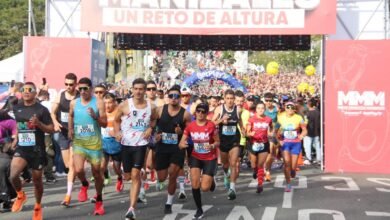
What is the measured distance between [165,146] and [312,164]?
902 cm

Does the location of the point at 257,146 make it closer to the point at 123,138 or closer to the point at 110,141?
the point at 110,141

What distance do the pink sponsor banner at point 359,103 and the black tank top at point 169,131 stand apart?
22.7ft

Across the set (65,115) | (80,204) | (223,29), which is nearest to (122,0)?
(223,29)

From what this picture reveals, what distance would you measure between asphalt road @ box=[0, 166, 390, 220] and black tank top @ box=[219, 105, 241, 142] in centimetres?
107

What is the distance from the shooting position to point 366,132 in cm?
1496

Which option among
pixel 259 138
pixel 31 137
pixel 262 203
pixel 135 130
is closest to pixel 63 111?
Result: pixel 31 137

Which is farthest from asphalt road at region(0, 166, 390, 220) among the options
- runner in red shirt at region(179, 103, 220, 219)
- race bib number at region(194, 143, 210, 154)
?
race bib number at region(194, 143, 210, 154)

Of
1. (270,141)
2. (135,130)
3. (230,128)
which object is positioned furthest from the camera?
(270,141)

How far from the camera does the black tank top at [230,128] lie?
10.7 meters

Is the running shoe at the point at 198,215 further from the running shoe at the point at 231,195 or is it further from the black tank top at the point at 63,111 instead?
the black tank top at the point at 63,111

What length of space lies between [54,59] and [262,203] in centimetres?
755

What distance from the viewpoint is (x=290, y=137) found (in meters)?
11.5

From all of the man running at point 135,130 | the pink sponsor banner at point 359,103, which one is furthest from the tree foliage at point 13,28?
the man running at point 135,130

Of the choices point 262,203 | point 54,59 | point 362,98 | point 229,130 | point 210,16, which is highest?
point 210,16
